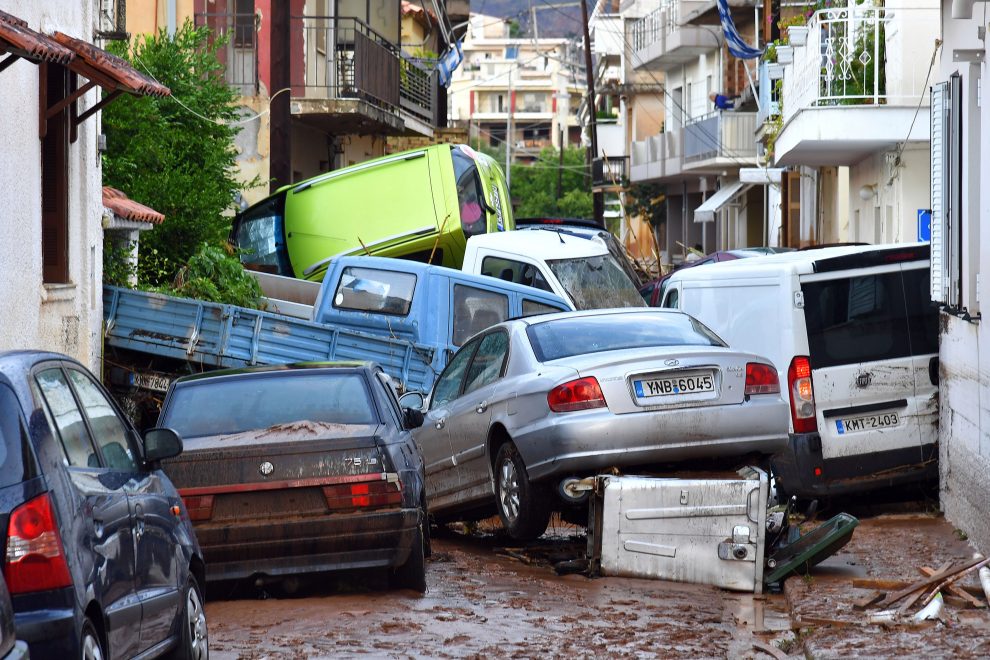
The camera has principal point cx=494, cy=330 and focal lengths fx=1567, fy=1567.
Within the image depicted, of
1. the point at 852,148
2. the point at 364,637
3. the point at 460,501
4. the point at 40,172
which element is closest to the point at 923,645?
the point at 364,637

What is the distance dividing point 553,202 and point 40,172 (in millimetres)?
83435

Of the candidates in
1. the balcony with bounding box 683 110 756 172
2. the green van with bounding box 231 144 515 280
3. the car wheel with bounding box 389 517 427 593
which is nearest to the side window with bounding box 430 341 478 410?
the car wheel with bounding box 389 517 427 593

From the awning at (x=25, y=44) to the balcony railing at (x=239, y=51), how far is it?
667 inches

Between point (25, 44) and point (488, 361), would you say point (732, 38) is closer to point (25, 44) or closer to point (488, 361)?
point (488, 361)

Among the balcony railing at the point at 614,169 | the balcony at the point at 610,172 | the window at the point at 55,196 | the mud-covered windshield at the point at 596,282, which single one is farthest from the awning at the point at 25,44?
the balcony railing at the point at 614,169

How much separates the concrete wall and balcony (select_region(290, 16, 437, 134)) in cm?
1708

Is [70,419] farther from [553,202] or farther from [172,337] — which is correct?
[553,202]

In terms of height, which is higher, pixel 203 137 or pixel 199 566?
pixel 203 137

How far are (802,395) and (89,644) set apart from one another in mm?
7123

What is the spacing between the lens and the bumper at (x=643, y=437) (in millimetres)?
9594

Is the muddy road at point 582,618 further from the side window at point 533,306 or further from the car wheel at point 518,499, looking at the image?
the side window at point 533,306

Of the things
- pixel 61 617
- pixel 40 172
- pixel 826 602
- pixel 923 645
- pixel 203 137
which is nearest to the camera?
pixel 61 617

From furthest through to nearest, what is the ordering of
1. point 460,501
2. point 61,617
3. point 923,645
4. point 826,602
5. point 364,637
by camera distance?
point 460,501, point 826,602, point 364,637, point 923,645, point 61,617

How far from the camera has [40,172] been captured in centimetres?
1430
